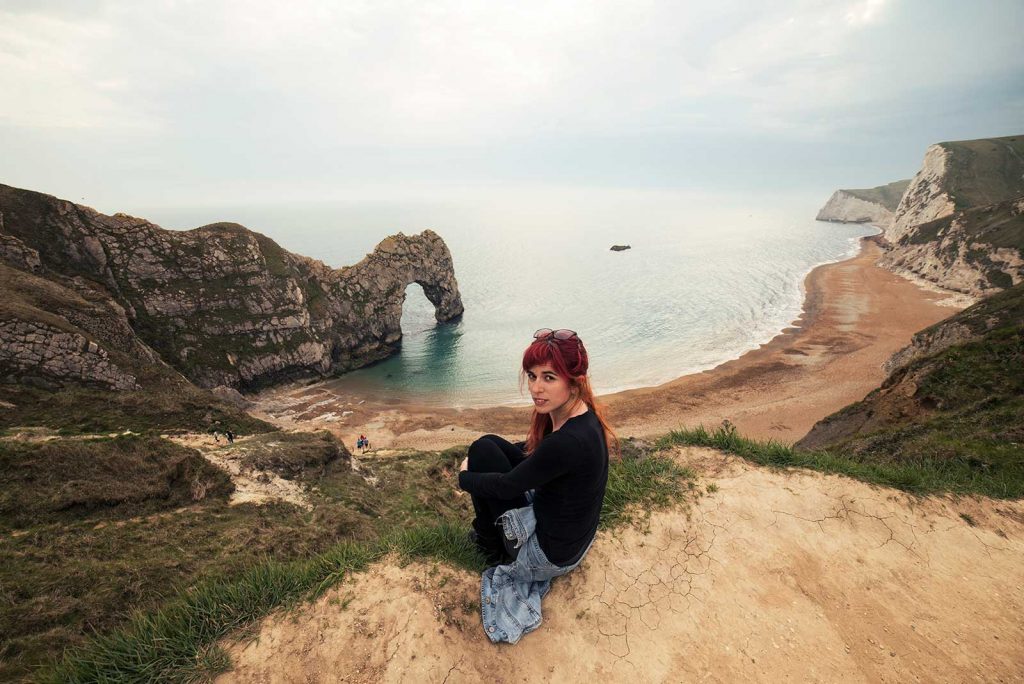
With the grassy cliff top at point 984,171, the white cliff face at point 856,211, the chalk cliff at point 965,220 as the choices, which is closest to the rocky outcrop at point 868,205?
the white cliff face at point 856,211

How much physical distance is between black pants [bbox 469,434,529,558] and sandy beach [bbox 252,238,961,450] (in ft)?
82.0

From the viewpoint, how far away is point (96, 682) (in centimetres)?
343

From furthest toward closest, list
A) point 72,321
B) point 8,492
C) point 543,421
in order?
point 72,321, point 8,492, point 543,421

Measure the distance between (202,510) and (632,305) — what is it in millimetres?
63022

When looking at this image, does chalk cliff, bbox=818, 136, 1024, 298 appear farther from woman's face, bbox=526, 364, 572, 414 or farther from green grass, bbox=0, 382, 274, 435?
green grass, bbox=0, 382, 274, 435

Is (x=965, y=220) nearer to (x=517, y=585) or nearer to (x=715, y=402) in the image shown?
(x=715, y=402)

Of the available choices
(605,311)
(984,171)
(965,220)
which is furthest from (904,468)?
(984,171)

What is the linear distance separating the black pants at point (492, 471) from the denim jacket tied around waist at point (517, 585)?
117 millimetres

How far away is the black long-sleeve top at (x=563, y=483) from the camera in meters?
3.53

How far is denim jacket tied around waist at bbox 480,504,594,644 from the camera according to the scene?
4.34 m

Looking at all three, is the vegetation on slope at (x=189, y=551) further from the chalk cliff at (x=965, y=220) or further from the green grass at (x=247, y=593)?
the chalk cliff at (x=965, y=220)

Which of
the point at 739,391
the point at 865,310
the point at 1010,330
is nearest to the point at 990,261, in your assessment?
the point at 865,310

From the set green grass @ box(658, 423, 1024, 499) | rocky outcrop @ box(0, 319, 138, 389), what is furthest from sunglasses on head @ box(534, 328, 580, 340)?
rocky outcrop @ box(0, 319, 138, 389)

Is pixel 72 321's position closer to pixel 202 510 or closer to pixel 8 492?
pixel 8 492
